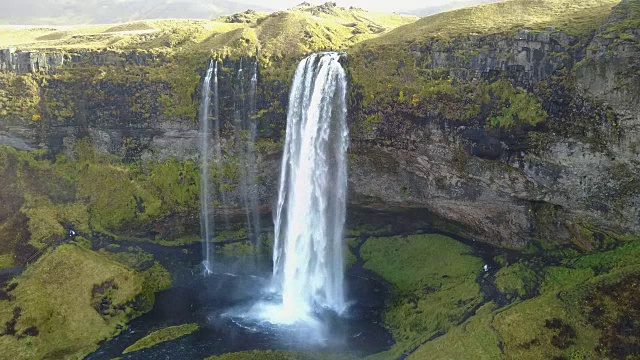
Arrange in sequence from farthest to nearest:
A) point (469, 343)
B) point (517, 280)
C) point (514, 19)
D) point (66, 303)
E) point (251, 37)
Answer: point (251, 37)
point (66, 303)
point (514, 19)
point (517, 280)
point (469, 343)

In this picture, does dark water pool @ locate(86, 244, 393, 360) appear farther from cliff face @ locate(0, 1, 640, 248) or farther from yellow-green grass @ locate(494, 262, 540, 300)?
yellow-green grass @ locate(494, 262, 540, 300)

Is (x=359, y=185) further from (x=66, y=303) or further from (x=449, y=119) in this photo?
(x=66, y=303)

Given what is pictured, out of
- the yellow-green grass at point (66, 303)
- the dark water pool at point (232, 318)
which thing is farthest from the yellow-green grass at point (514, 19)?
the yellow-green grass at point (66, 303)

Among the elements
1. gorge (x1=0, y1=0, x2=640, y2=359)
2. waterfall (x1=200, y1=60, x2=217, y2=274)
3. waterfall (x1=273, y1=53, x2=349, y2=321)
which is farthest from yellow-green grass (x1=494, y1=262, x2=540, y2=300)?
waterfall (x1=200, y1=60, x2=217, y2=274)

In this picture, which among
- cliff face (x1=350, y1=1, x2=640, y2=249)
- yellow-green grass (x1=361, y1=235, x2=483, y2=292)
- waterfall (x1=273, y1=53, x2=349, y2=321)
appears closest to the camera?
cliff face (x1=350, y1=1, x2=640, y2=249)

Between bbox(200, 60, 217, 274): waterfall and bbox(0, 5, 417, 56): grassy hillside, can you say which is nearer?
bbox(200, 60, 217, 274): waterfall

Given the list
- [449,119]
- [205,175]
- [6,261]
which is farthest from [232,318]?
[449,119]

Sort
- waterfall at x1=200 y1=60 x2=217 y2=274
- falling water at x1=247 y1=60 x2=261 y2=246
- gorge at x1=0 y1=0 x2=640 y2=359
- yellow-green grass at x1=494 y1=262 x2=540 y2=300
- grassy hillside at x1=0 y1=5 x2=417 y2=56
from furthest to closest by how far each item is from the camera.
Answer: grassy hillside at x1=0 y1=5 x2=417 y2=56, waterfall at x1=200 y1=60 x2=217 y2=274, falling water at x1=247 y1=60 x2=261 y2=246, yellow-green grass at x1=494 y1=262 x2=540 y2=300, gorge at x1=0 y1=0 x2=640 y2=359
